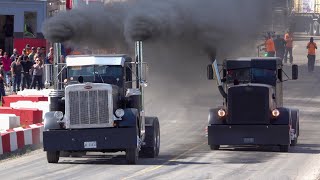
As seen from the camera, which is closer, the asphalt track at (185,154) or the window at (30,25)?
the asphalt track at (185,154)

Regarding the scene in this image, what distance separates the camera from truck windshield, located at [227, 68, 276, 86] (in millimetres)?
26031

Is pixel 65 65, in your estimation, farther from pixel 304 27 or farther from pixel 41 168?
pixel 304 27

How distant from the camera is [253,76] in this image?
2611 cm

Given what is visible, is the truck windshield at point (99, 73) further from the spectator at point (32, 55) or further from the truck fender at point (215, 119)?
the spectator at point (32, 55)

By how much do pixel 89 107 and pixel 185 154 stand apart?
3.70 m

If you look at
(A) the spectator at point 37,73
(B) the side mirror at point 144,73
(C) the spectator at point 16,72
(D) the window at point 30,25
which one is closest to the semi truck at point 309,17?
(D) the window at point 30,25

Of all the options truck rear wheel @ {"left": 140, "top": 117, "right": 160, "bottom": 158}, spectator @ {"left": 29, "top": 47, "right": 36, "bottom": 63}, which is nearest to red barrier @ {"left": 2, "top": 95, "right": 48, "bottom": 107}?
spectator @ {"left": 29, "top": 47, "right": 36, "bottom": 63}

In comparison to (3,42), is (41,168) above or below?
below

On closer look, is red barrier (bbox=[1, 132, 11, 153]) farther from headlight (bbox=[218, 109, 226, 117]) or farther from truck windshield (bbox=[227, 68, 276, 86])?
truck windshield (bbox=[227, 68, 276, 86])

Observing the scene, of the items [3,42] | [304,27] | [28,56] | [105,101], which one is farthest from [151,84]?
[304,27]

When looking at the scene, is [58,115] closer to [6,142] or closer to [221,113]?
[6,142]

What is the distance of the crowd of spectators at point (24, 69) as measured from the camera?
38.4 m

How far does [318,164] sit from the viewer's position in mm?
22266

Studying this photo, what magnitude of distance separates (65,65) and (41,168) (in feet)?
9.69
